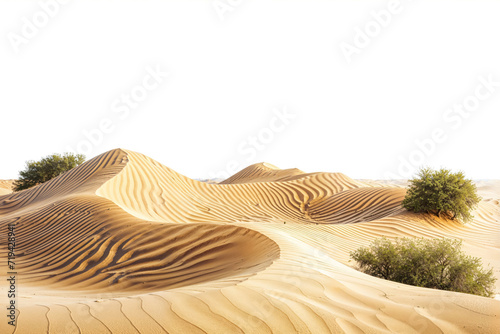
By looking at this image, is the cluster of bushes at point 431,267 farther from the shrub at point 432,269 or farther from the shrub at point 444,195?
the shrub at point 444,195

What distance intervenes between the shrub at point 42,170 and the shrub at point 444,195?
848 inches

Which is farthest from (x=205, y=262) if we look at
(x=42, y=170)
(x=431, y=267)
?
Answer: (x=42, y=170)

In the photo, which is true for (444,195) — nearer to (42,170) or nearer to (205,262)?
(205,262)

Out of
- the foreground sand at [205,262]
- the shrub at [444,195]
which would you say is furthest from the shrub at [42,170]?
the shrub at [444,195]

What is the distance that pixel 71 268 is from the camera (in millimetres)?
6062

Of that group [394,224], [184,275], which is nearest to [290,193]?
[394,224]

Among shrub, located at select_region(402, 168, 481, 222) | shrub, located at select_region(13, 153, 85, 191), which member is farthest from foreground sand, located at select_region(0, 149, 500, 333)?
shrub, located at select_region(13, 153, 85, 191)

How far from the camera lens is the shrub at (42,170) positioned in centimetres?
2230

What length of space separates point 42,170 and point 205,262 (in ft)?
71.5

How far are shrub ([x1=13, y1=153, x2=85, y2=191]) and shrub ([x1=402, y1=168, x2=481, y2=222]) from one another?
21.5 m

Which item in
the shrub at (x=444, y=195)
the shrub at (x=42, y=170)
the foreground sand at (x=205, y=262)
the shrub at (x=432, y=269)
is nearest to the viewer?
the foreground sand at (x=205, y=262)

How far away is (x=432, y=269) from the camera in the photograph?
5.02 metres

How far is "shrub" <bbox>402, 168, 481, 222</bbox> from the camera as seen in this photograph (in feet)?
36.6

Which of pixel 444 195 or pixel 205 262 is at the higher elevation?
pixel 444 195
